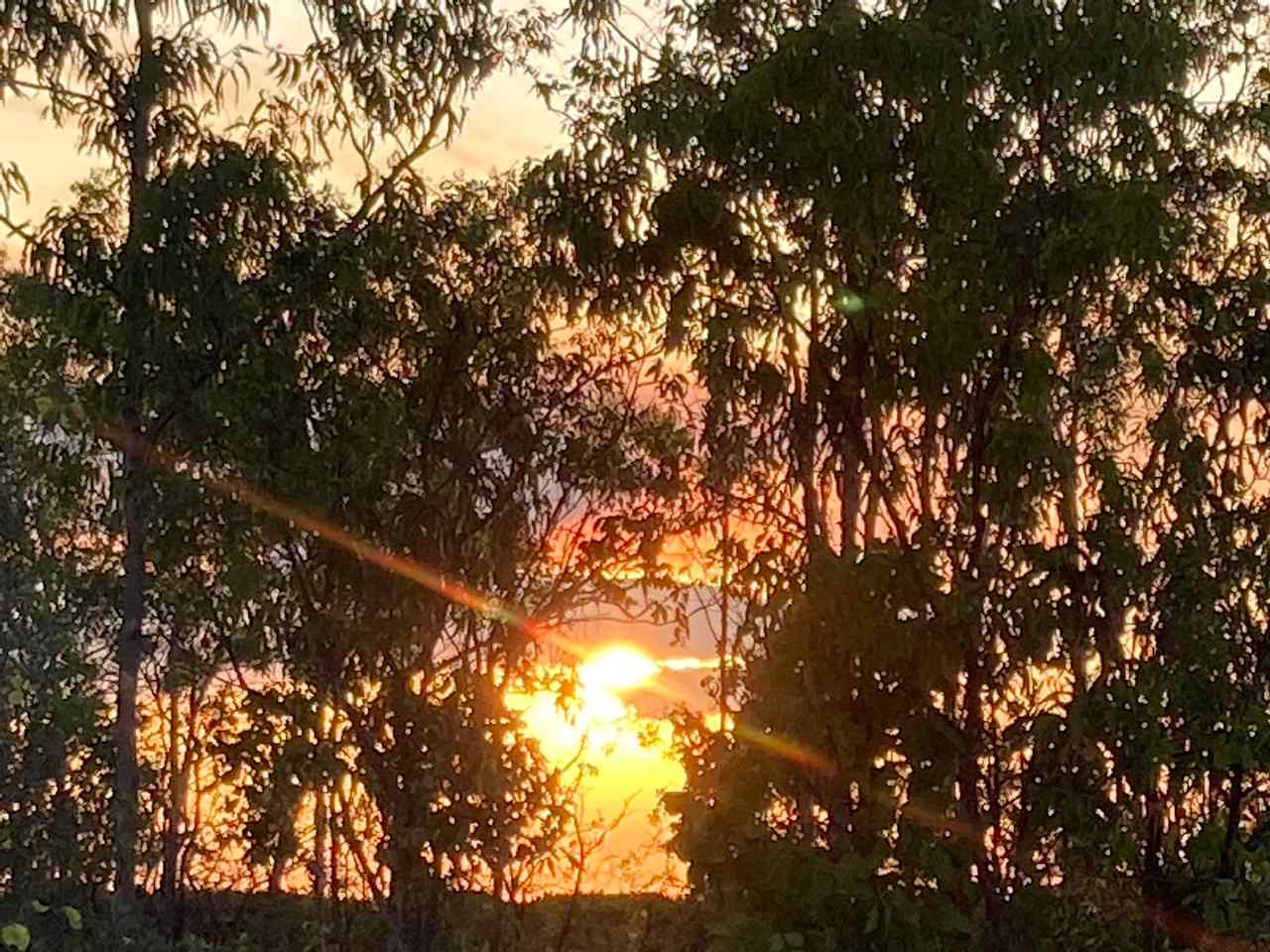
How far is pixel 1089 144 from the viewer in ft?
16.6

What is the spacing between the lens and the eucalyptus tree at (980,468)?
4.76m

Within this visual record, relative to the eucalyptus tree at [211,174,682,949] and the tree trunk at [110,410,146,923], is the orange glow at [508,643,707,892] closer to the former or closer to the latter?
the eucalyptus tree at [211,174,682,949]

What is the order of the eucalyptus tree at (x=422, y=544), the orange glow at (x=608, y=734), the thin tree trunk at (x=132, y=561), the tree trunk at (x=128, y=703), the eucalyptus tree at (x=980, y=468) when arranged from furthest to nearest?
the orange glow at (x=608, y=734) → the tree trunk at (x=128, y=703) → the thin tree trunk at (x=132, y=561) → the eucalyptus tree at (x=422, y=544) → the eucalyptus tree at (x=980, y=468)

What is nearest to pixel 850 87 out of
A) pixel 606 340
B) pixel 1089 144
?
pixel 1089 144

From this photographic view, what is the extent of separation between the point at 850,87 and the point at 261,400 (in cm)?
366

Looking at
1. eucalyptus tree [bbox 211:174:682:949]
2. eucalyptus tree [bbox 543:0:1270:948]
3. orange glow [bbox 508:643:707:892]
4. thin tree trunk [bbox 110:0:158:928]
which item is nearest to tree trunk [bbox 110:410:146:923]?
thin tree trunk [bbox 110:0:158:928]

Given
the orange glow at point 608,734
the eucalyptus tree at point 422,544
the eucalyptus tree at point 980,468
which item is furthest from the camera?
the orange glow at point 608,734

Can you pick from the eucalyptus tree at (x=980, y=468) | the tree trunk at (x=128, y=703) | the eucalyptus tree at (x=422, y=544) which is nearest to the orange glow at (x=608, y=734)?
the eucalyptus tree at (x=422, y=544)

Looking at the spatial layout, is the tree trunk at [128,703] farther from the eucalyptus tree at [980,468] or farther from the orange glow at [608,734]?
the eucalyptus tree at [980,468]

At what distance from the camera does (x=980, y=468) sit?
16.5 ft

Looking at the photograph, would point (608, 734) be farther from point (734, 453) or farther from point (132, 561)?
point (132, 561)

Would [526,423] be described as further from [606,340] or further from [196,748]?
[196,748]

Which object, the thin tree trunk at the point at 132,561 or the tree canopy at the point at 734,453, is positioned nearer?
the tree canopy at the point at 734,453

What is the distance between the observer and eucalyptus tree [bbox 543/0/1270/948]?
187 inches
